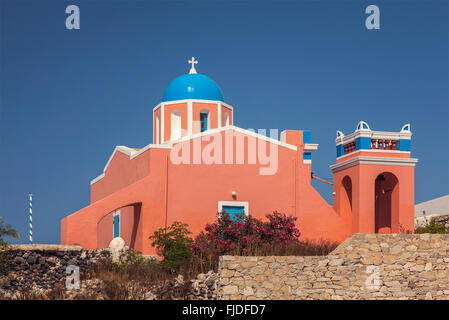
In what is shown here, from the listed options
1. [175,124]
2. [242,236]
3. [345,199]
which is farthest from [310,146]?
[175,124]

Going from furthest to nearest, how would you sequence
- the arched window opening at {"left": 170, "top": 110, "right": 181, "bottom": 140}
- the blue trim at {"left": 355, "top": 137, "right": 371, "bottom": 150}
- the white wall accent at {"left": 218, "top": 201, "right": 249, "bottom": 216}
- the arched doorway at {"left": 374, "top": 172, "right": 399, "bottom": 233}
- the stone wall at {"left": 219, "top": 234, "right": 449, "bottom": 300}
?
the arched window opening at {"left": 170, "top": 110, "right": 181, "bottom": 140} → the arched doorway at {"left": 374, "top": 172, "right": 399, "bottom": 233} → the blue trim at {"left": 355, "top": 137, "right": 371, "bottom": 150} → the white wall accent at {"left": 218, "top": 201, "right": 249, "bottom": 216} → the stone wall at {"left": 219, "top": 234, "right": 449, "bottom": 300}

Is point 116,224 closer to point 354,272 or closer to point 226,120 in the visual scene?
point 226,120

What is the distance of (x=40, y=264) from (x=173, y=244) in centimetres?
450

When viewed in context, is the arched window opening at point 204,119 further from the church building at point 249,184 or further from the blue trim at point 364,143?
the blue trim at point 364,143

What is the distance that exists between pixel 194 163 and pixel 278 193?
357 cm

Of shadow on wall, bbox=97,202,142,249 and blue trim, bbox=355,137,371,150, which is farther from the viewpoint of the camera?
blue trim, bbox=355,137,371,150

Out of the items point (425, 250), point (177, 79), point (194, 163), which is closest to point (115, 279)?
point (194, 163)

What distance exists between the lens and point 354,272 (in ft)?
61.3

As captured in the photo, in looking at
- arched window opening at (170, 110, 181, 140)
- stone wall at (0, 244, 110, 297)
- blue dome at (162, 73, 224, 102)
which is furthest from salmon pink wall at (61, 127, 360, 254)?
blue dome at (162, 73, 224, 102)

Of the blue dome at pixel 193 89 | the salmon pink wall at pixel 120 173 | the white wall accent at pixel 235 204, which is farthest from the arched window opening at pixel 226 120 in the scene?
the white wall accent at pixel 235 204

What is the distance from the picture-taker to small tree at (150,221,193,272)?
2089 cm

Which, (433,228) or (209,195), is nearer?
(433,228)

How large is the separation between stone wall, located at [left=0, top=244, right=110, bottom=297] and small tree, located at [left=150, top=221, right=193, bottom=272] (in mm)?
2380

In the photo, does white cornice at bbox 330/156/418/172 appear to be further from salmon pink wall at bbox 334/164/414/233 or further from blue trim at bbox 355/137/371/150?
blue trim at bbox 355/137/371/150
